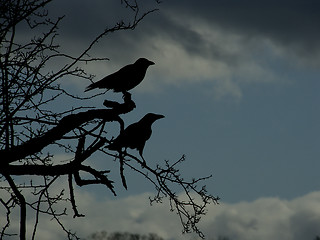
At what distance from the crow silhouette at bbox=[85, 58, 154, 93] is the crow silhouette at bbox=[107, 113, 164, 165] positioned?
752mm

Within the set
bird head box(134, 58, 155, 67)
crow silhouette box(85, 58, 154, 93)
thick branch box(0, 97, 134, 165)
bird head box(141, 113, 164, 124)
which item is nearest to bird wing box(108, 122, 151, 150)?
bird head box(141, 113, 164, 124)

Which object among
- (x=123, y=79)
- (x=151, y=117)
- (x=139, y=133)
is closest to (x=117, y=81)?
(x=123, y=79)

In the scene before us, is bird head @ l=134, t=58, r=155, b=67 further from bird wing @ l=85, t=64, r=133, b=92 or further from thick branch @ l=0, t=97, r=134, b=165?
thick branch @ l=0, t=97, r=134, b=165

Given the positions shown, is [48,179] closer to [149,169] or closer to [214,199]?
[149,169]

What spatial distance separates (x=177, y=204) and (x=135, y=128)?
165 centimetres

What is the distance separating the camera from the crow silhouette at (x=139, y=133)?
8438 mm

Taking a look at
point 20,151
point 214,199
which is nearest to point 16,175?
point 20,151

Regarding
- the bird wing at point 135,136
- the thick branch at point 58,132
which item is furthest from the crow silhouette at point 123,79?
the thick branch at point 58,132

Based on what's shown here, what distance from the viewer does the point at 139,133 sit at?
900 cm

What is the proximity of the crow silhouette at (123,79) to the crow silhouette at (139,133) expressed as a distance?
0.75 m

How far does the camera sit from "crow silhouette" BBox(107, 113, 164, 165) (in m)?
8.44

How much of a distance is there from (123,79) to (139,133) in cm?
130

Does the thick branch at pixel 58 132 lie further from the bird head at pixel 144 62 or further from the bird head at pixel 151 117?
the bird head at pixel 144 62

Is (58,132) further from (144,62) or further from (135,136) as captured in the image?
(144,62)
